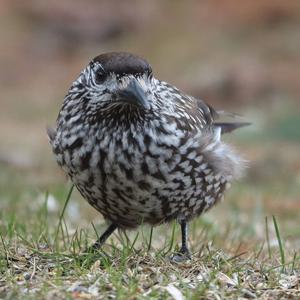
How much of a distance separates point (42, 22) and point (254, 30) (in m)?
6.20

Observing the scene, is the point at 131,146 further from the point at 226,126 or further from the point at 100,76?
the point at 226,126

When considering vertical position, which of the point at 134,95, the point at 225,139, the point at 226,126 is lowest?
the point at 225,139

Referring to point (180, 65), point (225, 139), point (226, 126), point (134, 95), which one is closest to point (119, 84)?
point (134, 95)


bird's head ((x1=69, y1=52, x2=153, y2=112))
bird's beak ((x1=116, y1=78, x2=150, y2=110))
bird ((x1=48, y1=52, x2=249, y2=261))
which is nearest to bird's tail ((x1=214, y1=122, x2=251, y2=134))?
bird ((x1=48, y1=52, x2=249, y2=261))

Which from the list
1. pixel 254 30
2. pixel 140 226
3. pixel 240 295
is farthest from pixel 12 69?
pixel 240 295

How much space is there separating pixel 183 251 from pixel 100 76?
1.22 m

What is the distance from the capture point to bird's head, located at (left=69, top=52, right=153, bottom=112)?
17.2ft

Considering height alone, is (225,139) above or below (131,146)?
below

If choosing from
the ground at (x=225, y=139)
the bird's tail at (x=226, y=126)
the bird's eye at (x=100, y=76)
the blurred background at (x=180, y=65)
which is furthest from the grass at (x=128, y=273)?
the blurred background at (x=180, y=65)

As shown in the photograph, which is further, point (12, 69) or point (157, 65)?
point (12, 69)

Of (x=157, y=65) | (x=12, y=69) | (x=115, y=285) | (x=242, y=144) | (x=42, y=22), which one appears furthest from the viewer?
(x=42, y=22)

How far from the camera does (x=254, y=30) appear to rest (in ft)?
74.5

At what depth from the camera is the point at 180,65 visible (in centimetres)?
2142

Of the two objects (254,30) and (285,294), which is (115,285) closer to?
(285,294)
